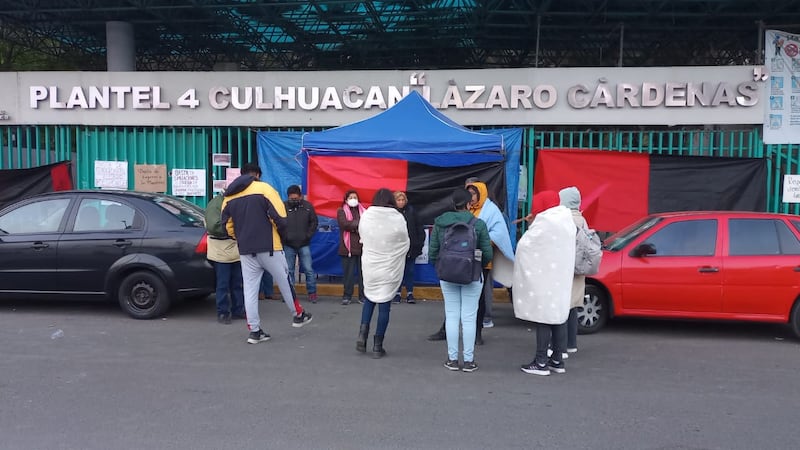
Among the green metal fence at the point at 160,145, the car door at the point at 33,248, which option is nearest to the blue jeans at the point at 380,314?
the car door at the point at 33,248

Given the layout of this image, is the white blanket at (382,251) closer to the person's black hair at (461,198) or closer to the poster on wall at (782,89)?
the person's black hair at (461,198)

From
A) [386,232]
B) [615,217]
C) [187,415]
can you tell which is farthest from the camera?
[615,217]

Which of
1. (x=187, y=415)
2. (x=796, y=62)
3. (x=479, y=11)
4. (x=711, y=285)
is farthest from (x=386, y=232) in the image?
(x=479, y=11)

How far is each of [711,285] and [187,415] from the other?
5479 millimetres

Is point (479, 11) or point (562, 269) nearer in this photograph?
point (562, 269)

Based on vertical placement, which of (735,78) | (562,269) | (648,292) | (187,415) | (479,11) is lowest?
(187,415)

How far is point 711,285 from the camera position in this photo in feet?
21.3

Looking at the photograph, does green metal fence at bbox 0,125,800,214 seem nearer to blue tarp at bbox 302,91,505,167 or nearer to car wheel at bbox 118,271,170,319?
blue tarp at bbox 302,91,505,167

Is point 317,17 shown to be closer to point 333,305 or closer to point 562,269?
point 333,305

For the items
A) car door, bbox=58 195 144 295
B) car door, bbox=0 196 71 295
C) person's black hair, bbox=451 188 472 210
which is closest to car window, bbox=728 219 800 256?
person's black hair, bbox=451 188 472 210

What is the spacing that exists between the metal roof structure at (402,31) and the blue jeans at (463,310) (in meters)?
9.24

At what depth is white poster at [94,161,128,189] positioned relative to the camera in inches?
434

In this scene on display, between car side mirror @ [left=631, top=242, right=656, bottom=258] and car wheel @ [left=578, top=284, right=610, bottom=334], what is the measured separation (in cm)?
57

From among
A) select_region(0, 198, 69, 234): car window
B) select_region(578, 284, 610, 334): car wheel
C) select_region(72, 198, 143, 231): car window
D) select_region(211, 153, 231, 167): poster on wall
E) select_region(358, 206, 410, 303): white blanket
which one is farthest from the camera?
select_region(211, 153, 231, 167): poster on wall
